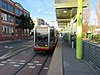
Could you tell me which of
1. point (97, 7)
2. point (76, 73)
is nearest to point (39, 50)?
point (76, 73)

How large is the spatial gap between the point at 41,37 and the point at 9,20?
32669 millimetres

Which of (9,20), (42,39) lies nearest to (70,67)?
→ (42,39)

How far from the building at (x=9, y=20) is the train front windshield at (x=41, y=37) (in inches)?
1015

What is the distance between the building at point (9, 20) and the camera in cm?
4231

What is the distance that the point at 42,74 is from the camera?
9352 mm

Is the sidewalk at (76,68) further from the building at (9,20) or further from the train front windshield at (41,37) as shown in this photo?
the building at (9,20)

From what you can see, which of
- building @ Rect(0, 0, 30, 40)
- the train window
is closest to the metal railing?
the train window

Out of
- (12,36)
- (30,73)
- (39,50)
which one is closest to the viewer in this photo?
(30,73)

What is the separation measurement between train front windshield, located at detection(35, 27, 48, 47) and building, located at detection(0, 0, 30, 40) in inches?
1015

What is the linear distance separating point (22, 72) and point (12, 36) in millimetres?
41453

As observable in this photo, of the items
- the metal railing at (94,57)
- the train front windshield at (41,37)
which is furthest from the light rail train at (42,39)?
the metal railing at (94,57)

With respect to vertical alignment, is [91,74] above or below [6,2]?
below

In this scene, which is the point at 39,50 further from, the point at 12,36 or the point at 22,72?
the point at 12,36

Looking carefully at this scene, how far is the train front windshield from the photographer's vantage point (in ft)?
56.0
